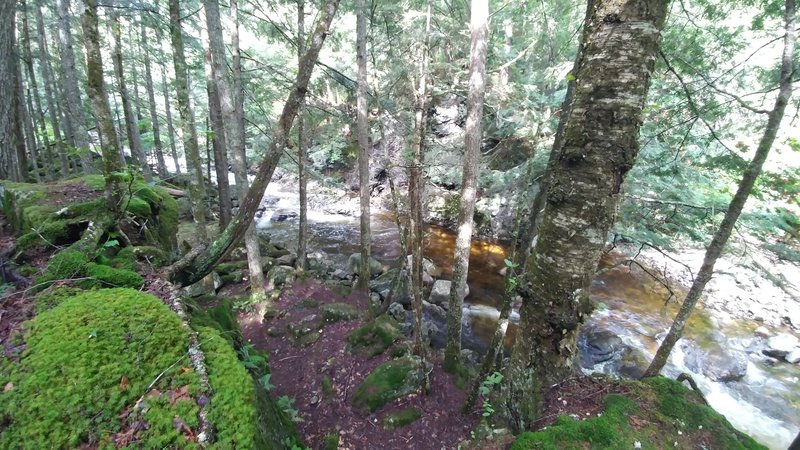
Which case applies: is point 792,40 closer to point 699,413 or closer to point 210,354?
point 699,413

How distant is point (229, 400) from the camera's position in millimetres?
1813

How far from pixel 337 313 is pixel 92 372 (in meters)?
6.77

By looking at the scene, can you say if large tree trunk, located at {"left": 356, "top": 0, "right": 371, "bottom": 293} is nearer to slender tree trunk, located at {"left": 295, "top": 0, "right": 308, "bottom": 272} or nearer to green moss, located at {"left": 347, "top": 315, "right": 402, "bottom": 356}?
slender tree trunk, located at {"left": 295, "top": 0, "right": 308, "bottom": 272}

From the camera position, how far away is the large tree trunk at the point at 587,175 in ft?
6.99

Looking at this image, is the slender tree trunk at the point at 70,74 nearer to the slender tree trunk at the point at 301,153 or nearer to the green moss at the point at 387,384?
the slender tree trunk at the point at 301,153

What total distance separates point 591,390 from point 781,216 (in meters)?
6.40

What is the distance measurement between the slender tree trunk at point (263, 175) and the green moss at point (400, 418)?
3815mm

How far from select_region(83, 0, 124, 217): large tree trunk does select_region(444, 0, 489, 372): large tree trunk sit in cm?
440

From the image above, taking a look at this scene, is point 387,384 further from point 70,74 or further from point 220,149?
point 70,74

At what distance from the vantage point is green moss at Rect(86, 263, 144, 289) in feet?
8.82

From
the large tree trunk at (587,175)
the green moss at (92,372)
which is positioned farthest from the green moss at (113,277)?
the large tree trunk at (587,175)

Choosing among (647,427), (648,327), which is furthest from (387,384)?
(648,327)

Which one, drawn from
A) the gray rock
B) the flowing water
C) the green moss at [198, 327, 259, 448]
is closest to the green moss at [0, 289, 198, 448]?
the green moss at [198, 327, 259, 448]

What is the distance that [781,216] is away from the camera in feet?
20.9
